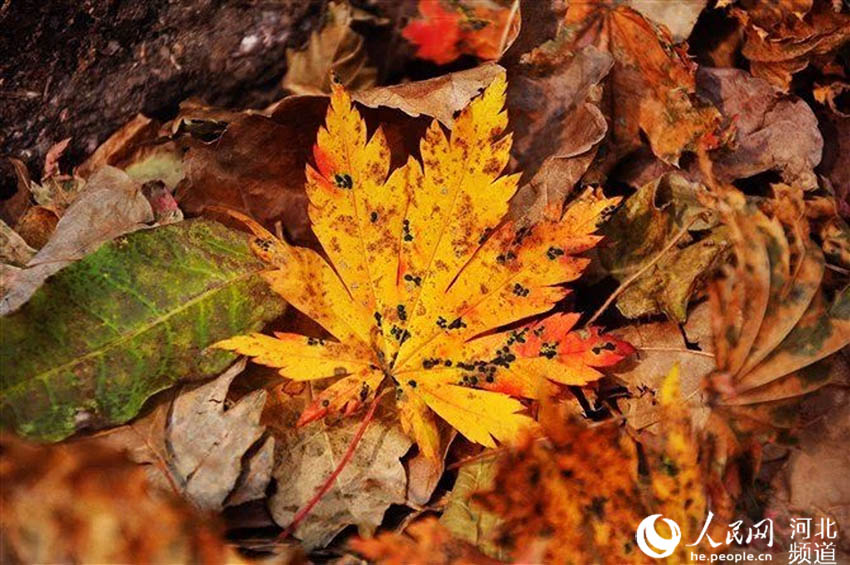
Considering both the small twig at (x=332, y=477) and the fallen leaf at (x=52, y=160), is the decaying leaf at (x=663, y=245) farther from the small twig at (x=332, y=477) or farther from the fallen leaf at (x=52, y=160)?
the fallen leaf at (x=52, y=160)

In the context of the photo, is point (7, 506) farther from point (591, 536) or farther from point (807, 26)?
point (807, 26)

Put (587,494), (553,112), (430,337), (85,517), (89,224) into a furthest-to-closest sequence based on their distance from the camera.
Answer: (553,112) < (89,224) < (430,337) < (587,494) < (85,517)

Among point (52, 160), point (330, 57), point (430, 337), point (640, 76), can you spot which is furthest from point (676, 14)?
point (52, 160)

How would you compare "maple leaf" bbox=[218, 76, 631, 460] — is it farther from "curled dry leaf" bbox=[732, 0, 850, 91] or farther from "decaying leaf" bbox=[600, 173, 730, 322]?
"curled dry leaf" bbox=[732, 0, 850, 91]

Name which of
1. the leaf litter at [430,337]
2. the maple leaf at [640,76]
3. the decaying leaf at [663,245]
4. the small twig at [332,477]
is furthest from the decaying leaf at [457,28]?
the small twig at [332,477]

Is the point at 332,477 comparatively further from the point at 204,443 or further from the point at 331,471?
the point at 204,443

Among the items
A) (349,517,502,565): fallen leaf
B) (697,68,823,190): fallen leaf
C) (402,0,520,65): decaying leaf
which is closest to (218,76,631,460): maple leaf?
(349,517,502,565): fallen leaf
